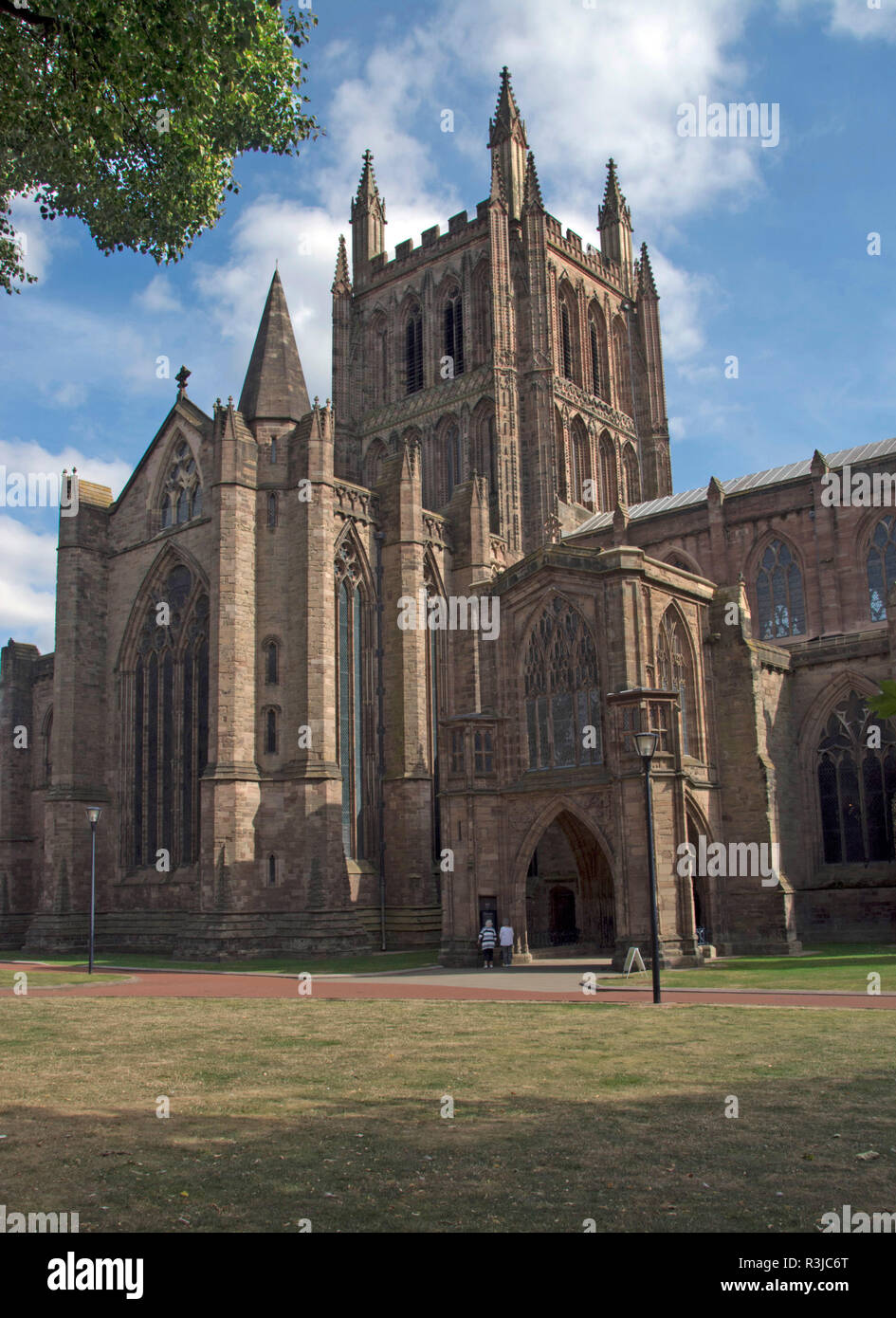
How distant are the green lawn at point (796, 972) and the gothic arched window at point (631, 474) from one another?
39438 mm

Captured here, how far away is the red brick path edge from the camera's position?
1809 cm

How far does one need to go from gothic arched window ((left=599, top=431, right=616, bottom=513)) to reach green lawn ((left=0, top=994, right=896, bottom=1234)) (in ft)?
164

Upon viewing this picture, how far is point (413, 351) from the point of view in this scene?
2571 inches

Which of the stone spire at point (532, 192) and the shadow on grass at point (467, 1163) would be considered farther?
the stone spire at point (532, 192)

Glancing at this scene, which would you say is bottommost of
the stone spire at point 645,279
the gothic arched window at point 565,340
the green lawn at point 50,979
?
the green lawn at point 50,979

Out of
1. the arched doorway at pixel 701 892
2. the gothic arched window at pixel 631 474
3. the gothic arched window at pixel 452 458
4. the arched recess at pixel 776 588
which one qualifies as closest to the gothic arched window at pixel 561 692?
the arched doorway at pixel 701 892

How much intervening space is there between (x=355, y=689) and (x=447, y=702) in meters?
4.13

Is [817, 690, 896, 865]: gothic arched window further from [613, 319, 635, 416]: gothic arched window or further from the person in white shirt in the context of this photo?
[613, 319, 635, 416]: gothic arched window

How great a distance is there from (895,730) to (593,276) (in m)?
41.9

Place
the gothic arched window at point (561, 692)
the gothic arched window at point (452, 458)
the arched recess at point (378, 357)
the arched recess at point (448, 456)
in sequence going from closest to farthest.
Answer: the gothic arched window at point (561, 692), the gothic arched window at point (452, 458), the arched recess at point (448, 456), the arched recess at point (378, 357)

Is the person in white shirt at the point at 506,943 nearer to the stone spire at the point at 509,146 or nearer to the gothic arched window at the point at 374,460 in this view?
the gothic arched window at the point at 374,460

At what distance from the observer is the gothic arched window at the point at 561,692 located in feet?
96.7

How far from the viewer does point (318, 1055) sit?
13.2 metres

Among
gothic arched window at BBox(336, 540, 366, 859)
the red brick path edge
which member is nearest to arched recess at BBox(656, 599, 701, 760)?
the red brick path edge
